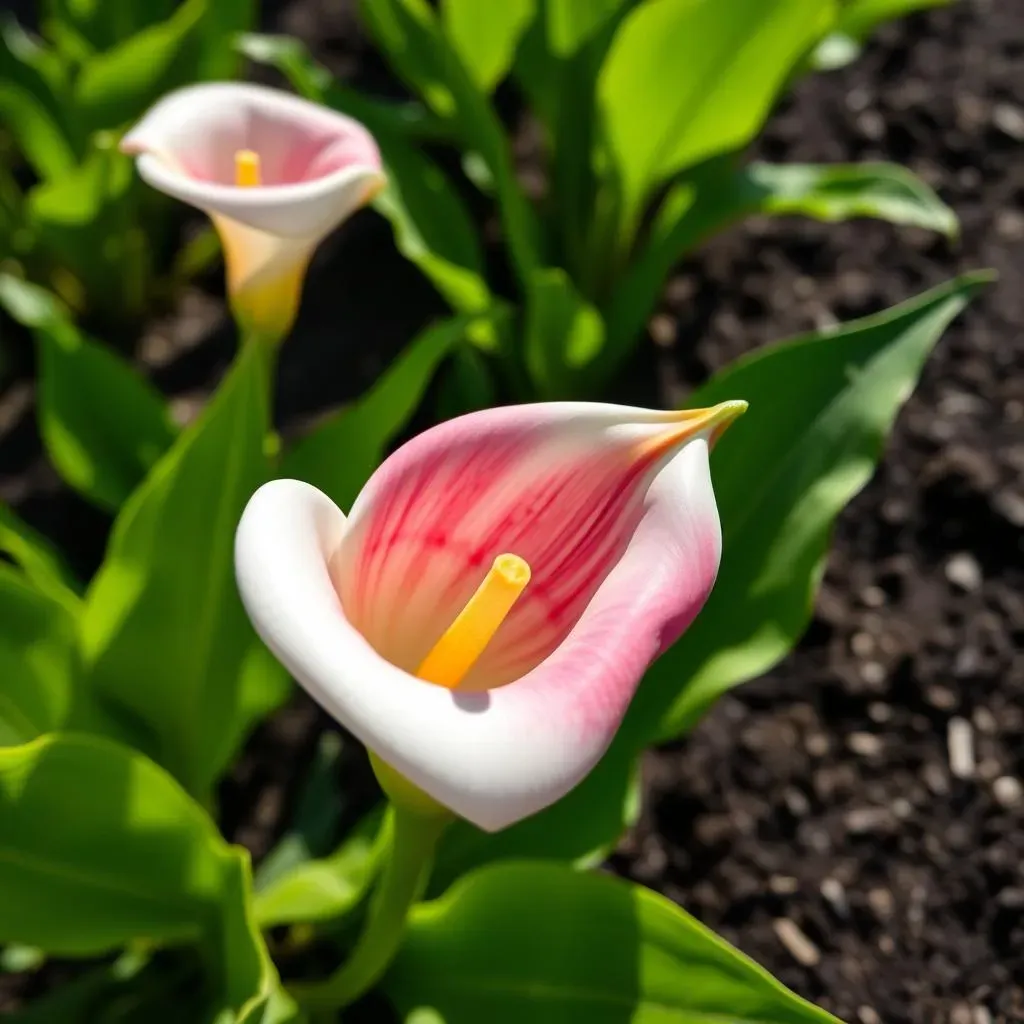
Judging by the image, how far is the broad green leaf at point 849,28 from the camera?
1.15 metres

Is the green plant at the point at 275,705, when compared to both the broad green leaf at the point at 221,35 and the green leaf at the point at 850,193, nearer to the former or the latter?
the green leaf at the point at 850,193

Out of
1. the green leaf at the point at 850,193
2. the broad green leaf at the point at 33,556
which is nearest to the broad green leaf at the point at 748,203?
the green leaf at the point at 850,193

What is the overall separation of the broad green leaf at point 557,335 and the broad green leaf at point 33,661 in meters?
0.48

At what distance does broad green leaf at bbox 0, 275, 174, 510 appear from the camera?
967 mm

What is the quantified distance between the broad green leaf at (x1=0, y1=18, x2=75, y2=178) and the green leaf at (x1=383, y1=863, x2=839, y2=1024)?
35.2 inches

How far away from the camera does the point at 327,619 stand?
384mm

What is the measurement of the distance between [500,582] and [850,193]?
2.64ft

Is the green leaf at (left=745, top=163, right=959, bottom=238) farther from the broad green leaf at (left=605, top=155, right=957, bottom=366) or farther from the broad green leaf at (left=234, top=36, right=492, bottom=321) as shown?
the broad green leaf at (left=234, top=36, right=492, bottom=321)

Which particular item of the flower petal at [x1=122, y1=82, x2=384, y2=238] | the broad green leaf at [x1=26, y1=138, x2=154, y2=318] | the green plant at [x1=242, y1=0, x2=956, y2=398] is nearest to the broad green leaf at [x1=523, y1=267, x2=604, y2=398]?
the green plant at [x1=242, y1=0, x2=956, y2=398]

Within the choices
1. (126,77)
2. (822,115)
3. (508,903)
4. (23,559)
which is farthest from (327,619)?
(822,115)

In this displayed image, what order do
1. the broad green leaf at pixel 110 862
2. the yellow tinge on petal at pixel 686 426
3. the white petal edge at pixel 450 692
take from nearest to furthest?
1. the white petal edge at pixel 450 692
2. the yellow tinge on petal at pixel 686 426
3. the broad green leaf at pixel 110 862

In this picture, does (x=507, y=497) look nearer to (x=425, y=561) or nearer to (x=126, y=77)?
(x=425, y=561)

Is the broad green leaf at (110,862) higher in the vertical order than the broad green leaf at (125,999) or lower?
higher

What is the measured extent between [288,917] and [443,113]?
830 mm
